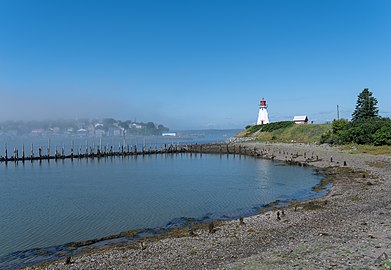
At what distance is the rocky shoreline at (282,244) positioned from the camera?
1187 cm

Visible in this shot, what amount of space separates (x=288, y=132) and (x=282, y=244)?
264 feet

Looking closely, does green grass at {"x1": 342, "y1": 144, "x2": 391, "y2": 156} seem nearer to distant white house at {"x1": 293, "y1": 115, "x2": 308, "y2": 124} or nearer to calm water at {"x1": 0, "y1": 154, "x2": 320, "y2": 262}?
calm water at {"x1": 0, "y1": 154, "x2": 320, "y2": 262}

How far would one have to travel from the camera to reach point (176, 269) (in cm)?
1205

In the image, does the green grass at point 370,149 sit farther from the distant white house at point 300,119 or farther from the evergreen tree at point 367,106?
the distant white house at point 300,119

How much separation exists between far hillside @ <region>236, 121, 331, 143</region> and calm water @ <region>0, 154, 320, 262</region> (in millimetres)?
39796

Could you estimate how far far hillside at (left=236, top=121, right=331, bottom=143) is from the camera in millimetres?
83419

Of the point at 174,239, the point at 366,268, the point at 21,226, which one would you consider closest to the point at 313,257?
the point at 366,268

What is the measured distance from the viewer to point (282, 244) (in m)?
14.2

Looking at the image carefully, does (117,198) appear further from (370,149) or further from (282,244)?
(370,149)

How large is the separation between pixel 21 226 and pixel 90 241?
651cm

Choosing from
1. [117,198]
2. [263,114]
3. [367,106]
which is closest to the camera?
[117,198]

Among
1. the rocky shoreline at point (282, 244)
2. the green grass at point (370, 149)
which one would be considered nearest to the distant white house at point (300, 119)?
the green grass at point (370, 149)

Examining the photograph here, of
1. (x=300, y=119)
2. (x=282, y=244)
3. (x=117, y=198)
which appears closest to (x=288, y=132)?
(x=300, y=119)

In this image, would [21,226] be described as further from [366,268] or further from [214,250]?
[366,268]
